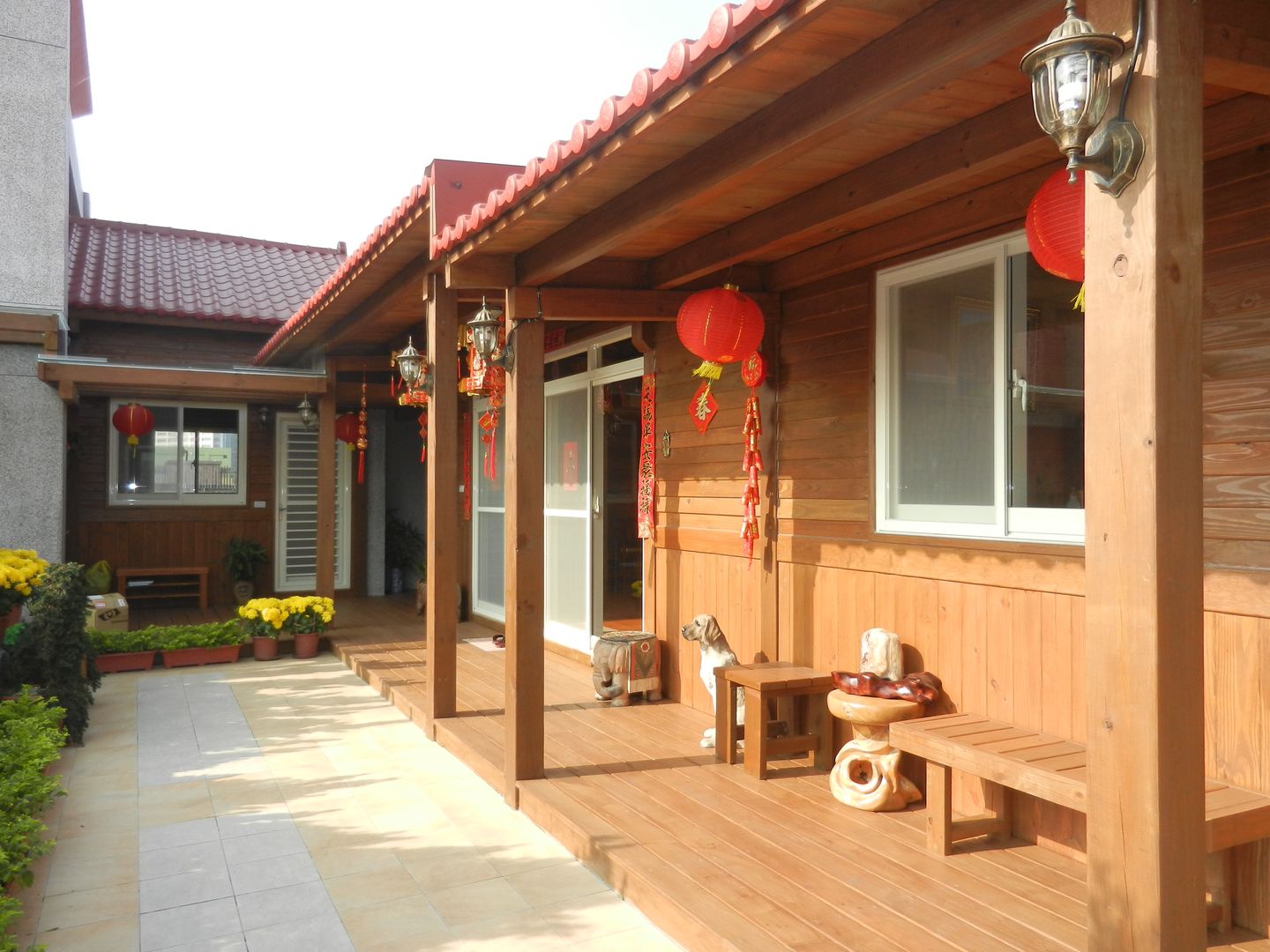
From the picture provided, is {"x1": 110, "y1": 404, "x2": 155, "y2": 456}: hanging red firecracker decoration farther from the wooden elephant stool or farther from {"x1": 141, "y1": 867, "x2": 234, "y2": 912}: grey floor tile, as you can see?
{"x1": 141, "y1": 867, "x2": 234, "y2": 912}: grey floor tile

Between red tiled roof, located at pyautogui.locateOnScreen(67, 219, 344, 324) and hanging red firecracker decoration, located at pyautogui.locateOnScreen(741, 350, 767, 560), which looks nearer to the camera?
hanging red firecracker decoration, located at pyautogui.locateOnScreen(741, 350, 767, 560)

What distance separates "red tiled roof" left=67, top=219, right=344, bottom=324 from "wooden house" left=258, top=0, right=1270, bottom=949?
5.53m

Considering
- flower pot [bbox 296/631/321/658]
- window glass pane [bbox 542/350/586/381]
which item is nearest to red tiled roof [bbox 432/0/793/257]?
window glass pane [bbox 542/350/586/381]

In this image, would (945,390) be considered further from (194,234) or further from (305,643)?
(194,234)

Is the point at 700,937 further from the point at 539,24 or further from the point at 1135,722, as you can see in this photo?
the point at 539,24

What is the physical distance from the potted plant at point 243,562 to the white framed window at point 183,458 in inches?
22.2

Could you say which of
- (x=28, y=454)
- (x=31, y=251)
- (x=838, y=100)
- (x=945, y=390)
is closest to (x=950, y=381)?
(x=945, y=390)

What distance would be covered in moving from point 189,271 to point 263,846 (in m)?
10.1

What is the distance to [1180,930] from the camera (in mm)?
1577

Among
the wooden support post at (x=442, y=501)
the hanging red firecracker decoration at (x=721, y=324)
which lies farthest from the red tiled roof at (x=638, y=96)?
the wooden support post at (x=442, y=501)

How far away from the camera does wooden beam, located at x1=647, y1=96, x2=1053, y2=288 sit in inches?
111

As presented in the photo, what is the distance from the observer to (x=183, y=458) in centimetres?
1073

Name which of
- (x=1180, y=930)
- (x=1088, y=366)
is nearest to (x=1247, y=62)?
(x=1088, y=366)

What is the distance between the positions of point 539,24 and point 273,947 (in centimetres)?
Result: 2160
